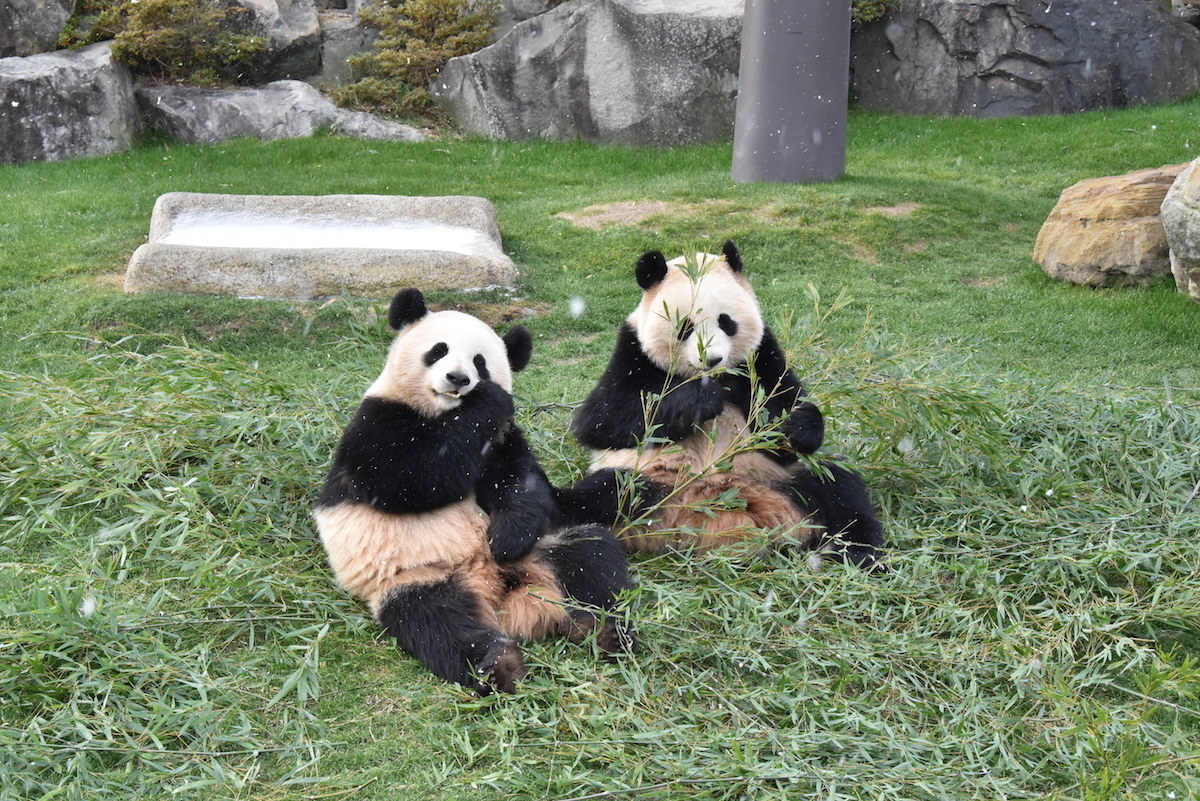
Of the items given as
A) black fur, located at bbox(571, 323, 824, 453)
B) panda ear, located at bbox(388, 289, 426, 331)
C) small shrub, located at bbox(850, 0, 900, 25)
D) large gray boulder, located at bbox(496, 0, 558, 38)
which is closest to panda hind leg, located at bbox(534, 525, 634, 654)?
black fur, located at bbox(571, 323, 824, 453)

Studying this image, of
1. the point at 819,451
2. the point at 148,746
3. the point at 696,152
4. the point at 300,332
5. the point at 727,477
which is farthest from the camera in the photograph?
the point at 696,152

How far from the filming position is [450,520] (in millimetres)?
3207

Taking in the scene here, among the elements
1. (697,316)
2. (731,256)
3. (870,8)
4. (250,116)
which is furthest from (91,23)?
(697,316)

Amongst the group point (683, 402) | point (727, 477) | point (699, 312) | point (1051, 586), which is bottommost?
point (1051, 586)

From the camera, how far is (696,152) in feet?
33.7

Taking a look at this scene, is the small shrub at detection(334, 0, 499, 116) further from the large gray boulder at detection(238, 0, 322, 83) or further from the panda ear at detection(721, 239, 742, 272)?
the panda ear at detection(721, 239, 742, 272)

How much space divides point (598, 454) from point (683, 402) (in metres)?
0.39

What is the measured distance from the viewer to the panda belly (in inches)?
137

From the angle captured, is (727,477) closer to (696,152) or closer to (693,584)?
(693,584)

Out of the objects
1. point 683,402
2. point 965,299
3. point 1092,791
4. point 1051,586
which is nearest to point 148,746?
point 683,402

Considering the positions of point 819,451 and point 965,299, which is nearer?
point 819,451

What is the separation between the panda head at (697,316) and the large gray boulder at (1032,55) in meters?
8.71

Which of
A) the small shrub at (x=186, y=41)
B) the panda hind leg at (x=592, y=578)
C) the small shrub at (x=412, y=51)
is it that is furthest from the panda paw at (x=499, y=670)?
the small shrub at (x=412, y=51)

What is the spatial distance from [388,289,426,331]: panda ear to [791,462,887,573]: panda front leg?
1.28 metres
